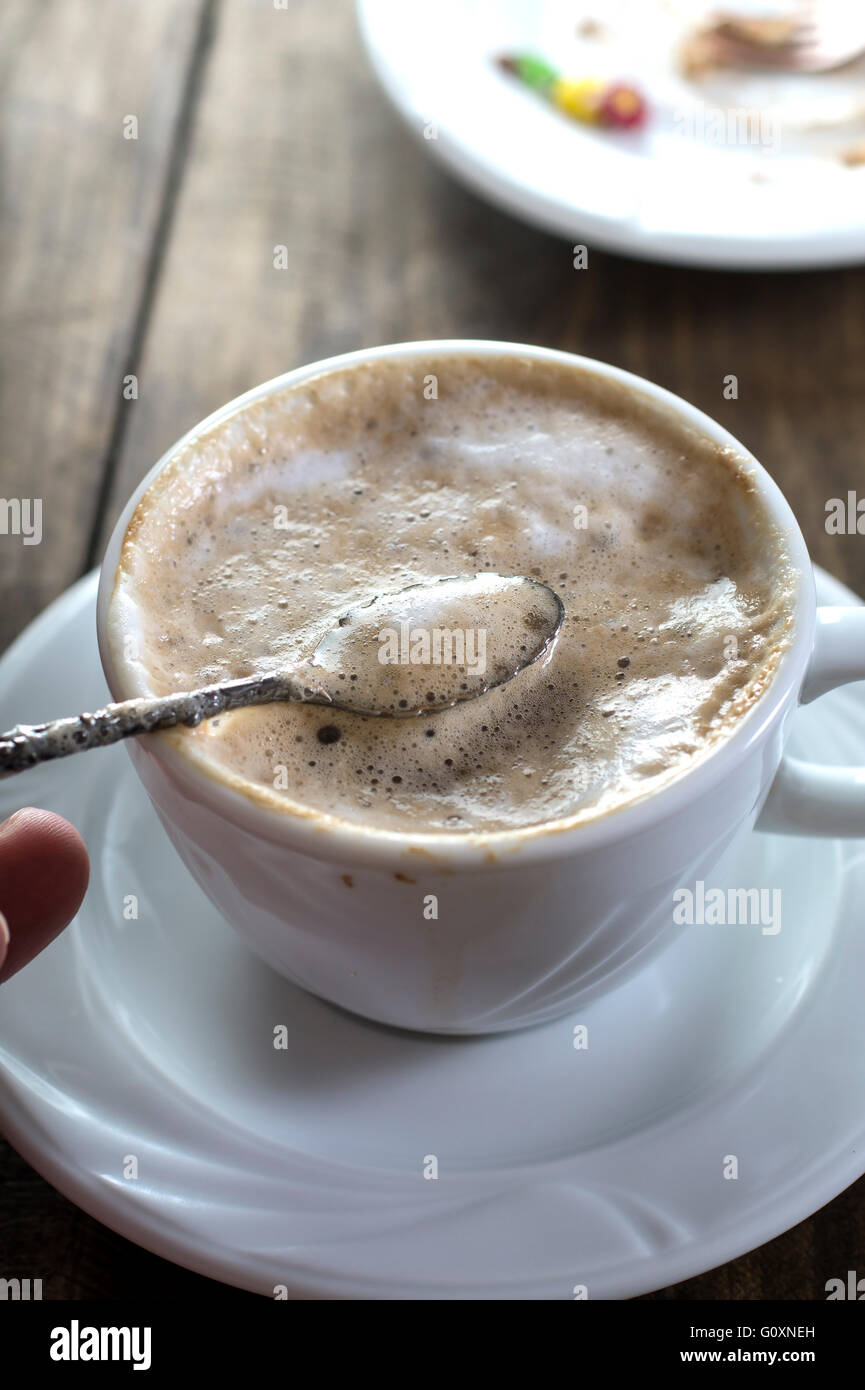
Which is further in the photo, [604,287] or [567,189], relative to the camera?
[604,287]

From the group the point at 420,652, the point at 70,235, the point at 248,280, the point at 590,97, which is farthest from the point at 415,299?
the point at 420,652

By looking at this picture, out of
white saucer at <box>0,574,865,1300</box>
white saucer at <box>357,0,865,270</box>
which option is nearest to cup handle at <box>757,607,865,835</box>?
white saucer at <box>0,574,865,1300</box>

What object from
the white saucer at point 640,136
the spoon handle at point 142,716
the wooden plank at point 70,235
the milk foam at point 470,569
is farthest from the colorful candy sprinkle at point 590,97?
the spoon handle at point 142,716

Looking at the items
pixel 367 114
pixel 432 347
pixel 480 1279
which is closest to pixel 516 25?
pixel 367 114

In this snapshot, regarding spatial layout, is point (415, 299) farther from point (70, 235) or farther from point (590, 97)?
point (70, 235)

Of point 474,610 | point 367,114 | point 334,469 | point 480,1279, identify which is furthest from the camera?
point 367,114

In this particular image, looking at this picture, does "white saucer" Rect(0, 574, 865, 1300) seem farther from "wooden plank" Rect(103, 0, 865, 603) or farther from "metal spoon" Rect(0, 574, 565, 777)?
"wooden plank" Rect(103, 0, 865, 603)

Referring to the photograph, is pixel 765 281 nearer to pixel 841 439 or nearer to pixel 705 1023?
pixel 841 439
